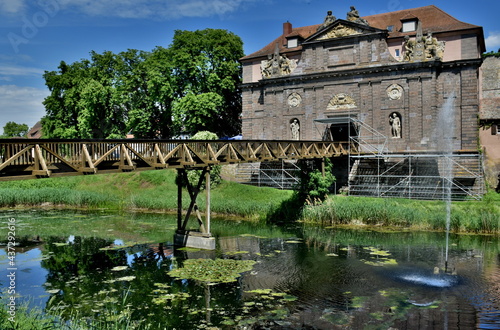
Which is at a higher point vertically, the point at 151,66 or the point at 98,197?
the point at 151,66

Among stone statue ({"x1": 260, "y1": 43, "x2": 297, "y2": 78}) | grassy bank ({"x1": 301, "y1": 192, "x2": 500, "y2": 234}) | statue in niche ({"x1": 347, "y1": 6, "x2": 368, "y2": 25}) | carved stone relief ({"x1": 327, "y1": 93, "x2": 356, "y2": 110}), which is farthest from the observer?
stone statue ({"x1": 260, "y1": 43, "x2": 297, "y2": 78})

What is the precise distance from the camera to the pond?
1027cm

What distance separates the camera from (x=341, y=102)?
32.2m

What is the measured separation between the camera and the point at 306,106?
1324 inches

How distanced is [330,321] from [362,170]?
20.8m

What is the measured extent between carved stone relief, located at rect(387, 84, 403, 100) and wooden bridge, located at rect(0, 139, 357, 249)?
10138mm

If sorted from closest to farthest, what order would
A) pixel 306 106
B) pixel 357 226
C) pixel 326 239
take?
pixel 326 239 < pixel 357 226 < pixel 306 106

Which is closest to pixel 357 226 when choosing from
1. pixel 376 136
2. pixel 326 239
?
pixel 326 239

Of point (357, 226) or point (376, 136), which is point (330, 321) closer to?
point (357, 226)

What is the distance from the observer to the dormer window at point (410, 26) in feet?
101

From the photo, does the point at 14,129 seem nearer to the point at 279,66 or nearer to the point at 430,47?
the point at 279,66

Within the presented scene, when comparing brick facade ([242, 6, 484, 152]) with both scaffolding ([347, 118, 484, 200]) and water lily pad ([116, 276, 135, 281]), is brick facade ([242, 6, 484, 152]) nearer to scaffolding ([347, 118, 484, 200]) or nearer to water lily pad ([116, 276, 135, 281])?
scaffolding ([347, 118, 484, 200])

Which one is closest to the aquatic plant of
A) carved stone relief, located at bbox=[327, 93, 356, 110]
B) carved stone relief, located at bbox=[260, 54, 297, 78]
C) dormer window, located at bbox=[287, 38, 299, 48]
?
carved stone relief, located at bbox=[327, 93, 356, 110]

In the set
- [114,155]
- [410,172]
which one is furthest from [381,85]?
[114,155]
